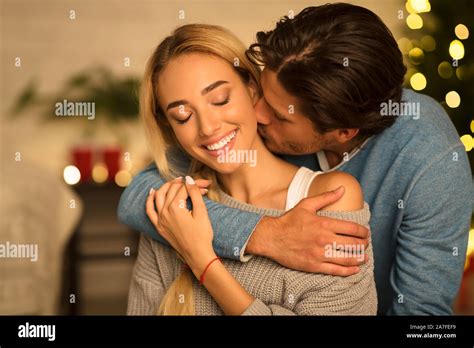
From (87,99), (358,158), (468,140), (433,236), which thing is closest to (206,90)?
(358,158)

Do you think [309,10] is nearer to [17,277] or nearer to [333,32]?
[333,32]

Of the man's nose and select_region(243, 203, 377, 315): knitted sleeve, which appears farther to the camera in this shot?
the man's nose

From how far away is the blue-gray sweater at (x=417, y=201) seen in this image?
129 cm

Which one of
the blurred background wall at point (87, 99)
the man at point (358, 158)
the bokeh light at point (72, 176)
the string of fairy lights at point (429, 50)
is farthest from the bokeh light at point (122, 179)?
the man at point (358, 158)

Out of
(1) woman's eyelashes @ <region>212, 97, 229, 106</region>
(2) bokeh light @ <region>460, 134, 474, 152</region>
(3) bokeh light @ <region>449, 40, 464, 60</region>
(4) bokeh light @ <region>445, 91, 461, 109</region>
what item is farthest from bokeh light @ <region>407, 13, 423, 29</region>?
(1) woman's eyelashes @ <region>212, 97, 229, 106</region>

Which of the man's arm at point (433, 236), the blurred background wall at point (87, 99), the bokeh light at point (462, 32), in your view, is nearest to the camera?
the man's arm at point (433, 236)

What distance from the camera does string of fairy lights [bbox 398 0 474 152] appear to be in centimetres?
216

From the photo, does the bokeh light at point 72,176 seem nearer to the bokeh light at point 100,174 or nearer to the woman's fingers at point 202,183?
the bokeh light at point 100,174

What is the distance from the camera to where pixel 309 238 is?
1186 mm

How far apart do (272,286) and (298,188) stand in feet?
0.62

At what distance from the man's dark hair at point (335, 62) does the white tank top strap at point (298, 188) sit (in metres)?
0.10

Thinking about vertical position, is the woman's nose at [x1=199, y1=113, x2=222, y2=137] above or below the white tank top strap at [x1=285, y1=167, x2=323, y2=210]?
above

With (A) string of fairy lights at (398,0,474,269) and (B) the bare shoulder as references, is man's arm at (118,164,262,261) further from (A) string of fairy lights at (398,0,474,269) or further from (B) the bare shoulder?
(A) string of fairy lights at (398,0,474,269)

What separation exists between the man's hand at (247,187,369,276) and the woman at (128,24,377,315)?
0.02 m
